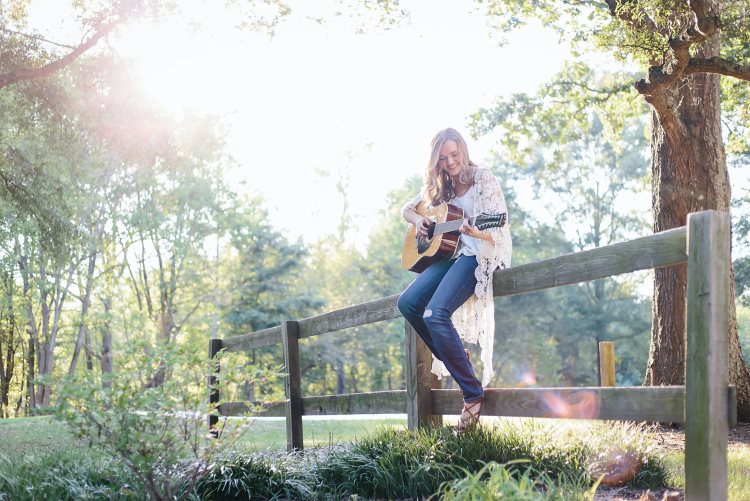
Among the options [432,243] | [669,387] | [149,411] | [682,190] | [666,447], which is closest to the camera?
[669,387]

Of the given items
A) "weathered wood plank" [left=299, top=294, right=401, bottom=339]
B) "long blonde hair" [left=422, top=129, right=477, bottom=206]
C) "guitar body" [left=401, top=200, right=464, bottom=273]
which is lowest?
"weathered wood plank" [left=299, top=294, right=401, bottom=339]

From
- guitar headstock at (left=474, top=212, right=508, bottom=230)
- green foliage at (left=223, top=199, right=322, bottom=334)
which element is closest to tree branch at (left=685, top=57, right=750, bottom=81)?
guitar headstock at (left=474, top=212, right=508, bottom=230)

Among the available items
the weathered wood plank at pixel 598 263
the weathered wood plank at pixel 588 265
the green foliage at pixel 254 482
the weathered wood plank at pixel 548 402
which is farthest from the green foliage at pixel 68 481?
the weathered wood plank at pixel 598 263

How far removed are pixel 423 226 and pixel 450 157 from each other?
1.62 ft

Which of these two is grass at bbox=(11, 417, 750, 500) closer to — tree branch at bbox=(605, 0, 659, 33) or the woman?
the woman

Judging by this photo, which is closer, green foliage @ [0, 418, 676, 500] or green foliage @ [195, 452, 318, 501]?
green foliage @ [0, 418, 676, 500]

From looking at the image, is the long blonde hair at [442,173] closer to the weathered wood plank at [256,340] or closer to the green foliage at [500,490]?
the green foliage at [500,490]

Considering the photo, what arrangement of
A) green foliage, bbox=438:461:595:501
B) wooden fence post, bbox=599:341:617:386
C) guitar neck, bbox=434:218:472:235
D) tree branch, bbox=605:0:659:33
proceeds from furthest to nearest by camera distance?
wooden fence post, bbox=599:341:617:386 < tree branch, bbox=605:0:659:33 < guitar neck, bbox=434:218:472:235 < green foliage, bbox=438:461:595:501

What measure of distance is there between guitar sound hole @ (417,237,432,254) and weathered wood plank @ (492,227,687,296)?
557 mm

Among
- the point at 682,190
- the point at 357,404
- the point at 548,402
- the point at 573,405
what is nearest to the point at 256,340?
the point at 357,404

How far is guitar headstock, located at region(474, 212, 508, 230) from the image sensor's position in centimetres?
489

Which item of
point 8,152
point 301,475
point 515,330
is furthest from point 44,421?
point 515,330

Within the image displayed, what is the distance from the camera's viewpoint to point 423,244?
539 cm

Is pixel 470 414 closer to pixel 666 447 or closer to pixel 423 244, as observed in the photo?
pixel 423 244
